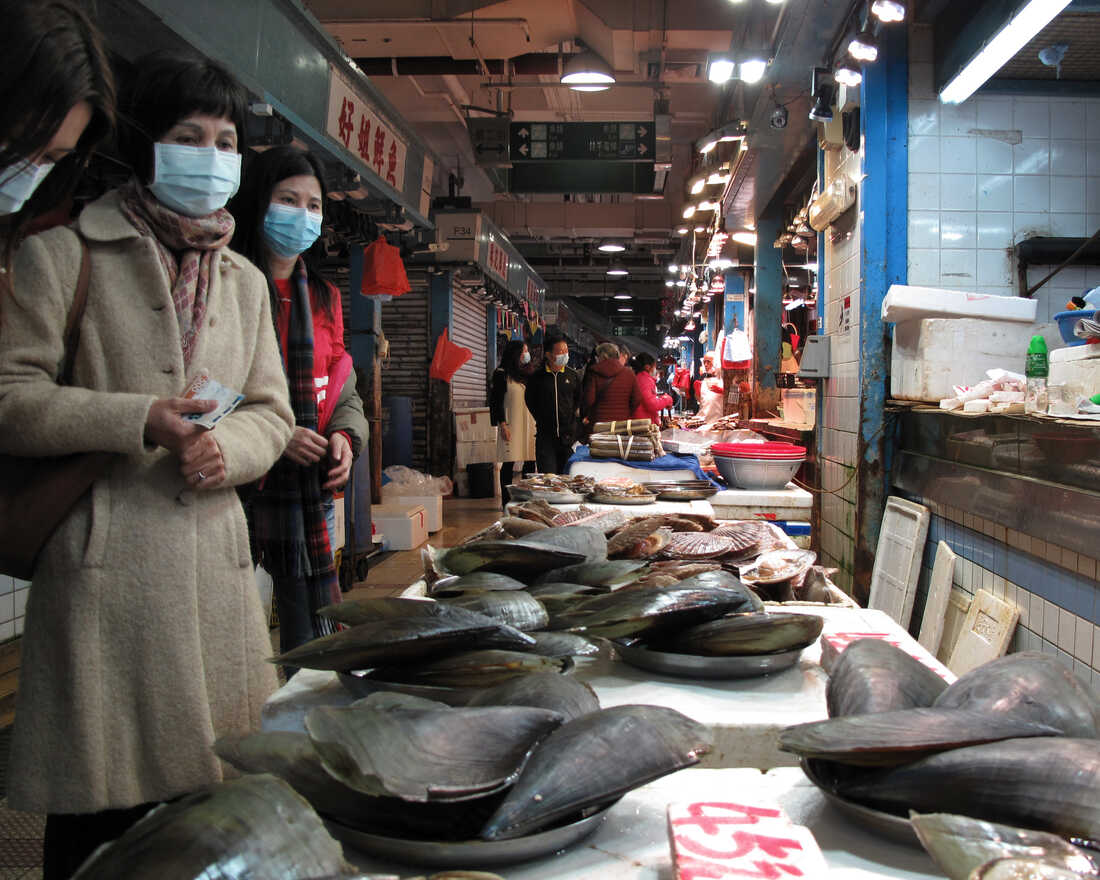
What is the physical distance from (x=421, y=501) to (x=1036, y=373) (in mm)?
6380

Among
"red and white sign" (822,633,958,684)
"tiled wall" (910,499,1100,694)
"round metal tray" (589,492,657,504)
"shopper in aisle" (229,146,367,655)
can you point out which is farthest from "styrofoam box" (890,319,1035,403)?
"shopper in aisle" (229,146,367,655)

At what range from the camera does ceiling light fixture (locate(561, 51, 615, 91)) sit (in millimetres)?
7844

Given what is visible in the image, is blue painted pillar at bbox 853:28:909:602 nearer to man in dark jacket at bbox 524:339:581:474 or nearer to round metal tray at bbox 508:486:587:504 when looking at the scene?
round metal tray at bbox 508:486:587:504

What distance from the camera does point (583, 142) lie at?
27.7ft

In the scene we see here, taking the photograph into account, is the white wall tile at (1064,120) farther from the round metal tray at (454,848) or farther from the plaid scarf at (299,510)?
the round metal tray at (454,848)

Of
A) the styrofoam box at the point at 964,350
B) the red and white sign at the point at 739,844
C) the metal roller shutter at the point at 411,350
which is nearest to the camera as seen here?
the red and white sign at the point at 739,844

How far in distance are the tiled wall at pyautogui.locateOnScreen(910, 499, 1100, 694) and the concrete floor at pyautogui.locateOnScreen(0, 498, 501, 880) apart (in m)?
3.62

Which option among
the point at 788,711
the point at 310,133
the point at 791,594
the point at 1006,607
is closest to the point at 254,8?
the point at 310,133

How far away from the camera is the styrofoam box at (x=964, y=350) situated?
16.3ft

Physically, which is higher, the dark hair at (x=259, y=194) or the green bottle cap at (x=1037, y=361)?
the dark hair at (x=259, y=194)

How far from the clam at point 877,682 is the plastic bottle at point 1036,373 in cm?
302

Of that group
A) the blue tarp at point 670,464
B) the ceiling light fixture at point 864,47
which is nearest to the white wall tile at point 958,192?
the ceiling light fixture at point 864,47

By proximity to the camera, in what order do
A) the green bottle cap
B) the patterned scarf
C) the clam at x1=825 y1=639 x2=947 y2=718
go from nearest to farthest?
the clam at x1=825 y1=639 x2=947 y2=718
the patterned scarf
the green bottle cap

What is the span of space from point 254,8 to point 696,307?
61.7 feet
